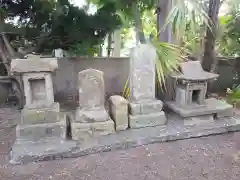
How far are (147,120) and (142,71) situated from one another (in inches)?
27.4

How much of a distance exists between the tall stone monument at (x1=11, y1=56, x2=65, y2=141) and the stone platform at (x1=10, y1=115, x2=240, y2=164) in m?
0.12

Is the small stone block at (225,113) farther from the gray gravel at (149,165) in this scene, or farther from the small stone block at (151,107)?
the small stone block at (151,107)

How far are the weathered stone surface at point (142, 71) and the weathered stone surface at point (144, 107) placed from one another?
0.07 metres

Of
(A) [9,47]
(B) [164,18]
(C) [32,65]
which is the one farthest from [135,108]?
(A) [9,47]

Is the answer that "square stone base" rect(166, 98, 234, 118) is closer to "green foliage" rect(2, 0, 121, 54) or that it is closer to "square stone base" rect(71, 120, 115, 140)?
"square stone base" rect(71, 120, 115, 140)

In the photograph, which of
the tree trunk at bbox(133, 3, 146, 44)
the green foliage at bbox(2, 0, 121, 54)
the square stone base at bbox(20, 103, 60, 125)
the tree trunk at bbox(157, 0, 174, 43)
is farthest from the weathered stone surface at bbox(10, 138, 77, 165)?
the tree trunk at bbox(157, 0, 174, 43)

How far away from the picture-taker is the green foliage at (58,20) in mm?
3641

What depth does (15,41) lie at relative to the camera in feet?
13.7

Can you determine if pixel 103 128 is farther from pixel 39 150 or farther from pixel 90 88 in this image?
pixel 39 150

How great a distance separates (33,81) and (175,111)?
2.07m

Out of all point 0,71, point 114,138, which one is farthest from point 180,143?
point 0,71

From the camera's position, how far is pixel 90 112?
298 centimetres

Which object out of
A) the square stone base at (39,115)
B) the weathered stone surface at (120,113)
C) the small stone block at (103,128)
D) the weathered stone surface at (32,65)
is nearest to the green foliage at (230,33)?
the weathered stone surface at (120,113)

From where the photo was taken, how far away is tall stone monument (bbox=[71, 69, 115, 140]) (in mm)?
2898
